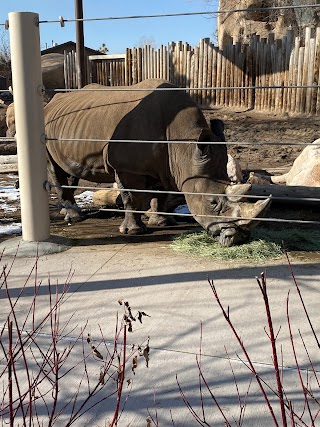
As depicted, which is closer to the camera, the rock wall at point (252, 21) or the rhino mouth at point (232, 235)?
the rhino mouth at point (232, 235)

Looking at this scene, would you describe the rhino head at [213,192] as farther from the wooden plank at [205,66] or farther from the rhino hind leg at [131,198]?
the wooden plank at [205,66]

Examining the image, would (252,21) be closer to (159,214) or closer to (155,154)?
(159,214)

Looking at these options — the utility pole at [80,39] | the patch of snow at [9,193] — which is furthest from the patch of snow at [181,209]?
the utility pole at [80,39]

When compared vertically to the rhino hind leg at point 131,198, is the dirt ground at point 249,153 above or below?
below

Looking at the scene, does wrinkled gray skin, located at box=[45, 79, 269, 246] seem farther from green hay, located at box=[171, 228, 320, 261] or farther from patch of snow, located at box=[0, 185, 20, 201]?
patch of snow, located at box=[0, 185, 20, 201]

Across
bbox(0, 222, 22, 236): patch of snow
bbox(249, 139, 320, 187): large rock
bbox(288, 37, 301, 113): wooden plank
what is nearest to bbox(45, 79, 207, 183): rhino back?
bbox(0, 222, 22, 236): patch of snow

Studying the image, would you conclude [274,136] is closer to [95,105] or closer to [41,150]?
[95,105]

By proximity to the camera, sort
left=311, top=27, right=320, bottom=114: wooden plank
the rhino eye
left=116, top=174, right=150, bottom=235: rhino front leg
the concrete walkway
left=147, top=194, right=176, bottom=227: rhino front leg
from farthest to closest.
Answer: left=311, top=27, right=320, bottom=114: wooden plank
left=147, top=194, right=176, bottom=227: rhino front leg
left=116, top=174, right=150, bottom=235: rhino front leg
the rhino eye
the concrete walkway

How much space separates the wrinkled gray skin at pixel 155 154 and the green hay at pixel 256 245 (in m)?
0.12

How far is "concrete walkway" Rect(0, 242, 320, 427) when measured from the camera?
239 cm

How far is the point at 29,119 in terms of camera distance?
4609mm

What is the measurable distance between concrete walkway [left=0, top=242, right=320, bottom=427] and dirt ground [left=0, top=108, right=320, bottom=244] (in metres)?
0.75

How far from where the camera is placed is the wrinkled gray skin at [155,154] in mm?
4793

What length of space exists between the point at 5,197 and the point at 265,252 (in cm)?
436
